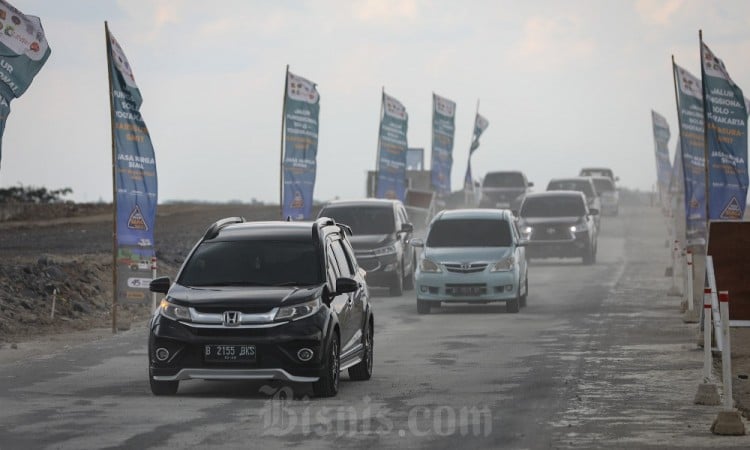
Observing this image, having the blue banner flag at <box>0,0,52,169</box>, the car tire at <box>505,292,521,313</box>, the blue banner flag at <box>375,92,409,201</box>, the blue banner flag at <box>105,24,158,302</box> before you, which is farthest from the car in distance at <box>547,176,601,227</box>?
the blue banner flag at <box>0,0,52,169</box>

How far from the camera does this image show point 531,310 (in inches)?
1180

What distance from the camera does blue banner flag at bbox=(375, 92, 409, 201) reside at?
161ft

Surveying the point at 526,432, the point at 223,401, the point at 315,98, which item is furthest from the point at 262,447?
the point at 315,98

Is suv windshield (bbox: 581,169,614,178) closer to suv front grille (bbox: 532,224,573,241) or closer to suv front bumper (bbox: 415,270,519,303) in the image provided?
suv front grille (bbox: 532,224,573,241)

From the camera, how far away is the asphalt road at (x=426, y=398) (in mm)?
12617

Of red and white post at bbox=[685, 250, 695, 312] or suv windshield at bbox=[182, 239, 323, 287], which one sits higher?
suv windshield at bbox=[182, 239, 323, 287]

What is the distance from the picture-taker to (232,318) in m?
15.3

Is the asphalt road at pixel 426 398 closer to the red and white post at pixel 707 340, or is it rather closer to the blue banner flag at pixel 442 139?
the red and white post at pixel 707 340

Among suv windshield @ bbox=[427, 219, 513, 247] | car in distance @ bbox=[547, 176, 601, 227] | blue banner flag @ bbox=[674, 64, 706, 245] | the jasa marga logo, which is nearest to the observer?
the jasa marga logo

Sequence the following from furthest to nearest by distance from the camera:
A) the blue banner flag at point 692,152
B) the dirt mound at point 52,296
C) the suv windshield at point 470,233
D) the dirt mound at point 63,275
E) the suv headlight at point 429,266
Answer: the blue banner flag at point 692,152 < the suv windshield at point 470,233 < the suv headlight at point 429,266 < the dirt mound at point 63,275 < the dirt mound at point 52,296

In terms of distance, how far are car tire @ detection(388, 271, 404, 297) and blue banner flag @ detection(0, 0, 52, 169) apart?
505 inches

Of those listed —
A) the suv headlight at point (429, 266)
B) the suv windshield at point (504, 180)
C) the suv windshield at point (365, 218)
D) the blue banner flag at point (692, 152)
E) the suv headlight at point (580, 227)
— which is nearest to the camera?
the suv headlight at point (429, 266)

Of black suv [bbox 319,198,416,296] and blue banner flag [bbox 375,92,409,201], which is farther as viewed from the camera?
blue banner flag [bbox 375,92,409,201]

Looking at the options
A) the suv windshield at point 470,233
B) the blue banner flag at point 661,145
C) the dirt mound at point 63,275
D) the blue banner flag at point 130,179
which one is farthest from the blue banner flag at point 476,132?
the blue banner flag at point 130,179
